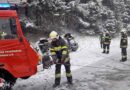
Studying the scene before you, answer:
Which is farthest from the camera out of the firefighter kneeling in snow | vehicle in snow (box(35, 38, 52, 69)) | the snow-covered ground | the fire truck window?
vehicle in snow (box(35, 38, 52, 69))

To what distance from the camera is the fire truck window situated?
1041 centimetres

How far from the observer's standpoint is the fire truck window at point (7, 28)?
10413mm

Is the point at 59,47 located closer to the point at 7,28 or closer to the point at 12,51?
the point at 12,51

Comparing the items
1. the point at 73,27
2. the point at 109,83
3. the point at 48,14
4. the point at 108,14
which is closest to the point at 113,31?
the point at 108,14

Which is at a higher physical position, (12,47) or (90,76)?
(12,47)

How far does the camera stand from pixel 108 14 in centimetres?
3506

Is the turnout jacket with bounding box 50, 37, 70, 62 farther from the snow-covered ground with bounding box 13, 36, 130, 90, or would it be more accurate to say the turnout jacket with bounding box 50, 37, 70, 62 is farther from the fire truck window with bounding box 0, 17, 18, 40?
the fire truck window with bounding box 0, 17, 18, 40

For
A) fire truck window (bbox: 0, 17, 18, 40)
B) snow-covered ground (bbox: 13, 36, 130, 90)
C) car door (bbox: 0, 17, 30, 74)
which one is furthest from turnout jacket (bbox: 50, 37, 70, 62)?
fire truck window (bbox: 0, 17, 18, 40)

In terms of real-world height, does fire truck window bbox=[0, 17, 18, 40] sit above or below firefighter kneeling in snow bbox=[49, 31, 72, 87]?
above

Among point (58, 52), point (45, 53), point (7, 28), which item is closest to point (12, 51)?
point (7, 28)

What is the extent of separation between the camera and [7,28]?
10453mm

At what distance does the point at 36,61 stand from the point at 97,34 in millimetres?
23674

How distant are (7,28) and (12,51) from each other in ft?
2.26

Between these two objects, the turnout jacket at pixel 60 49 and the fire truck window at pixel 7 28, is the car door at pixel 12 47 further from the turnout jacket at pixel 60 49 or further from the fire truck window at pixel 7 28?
the turnout jacket at pixel 60 49
